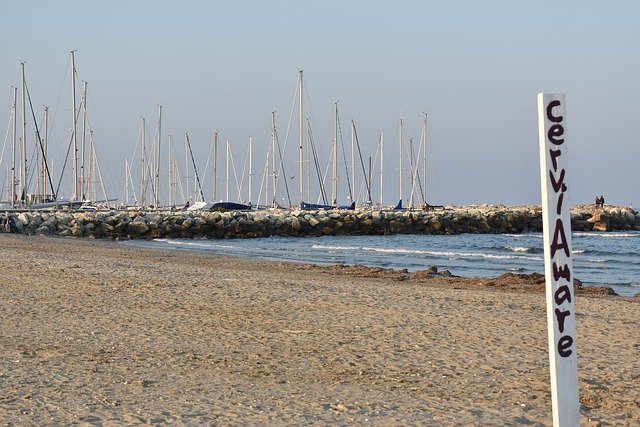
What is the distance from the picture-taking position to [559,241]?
398 cm

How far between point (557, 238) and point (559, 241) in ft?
0.07

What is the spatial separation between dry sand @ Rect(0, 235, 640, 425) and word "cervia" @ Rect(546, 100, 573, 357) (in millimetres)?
2437

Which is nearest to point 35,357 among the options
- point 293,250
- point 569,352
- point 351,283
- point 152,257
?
point 569,352

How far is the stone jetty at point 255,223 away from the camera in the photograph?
161 feet

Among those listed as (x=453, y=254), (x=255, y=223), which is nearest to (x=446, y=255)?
(x=453, y=254)

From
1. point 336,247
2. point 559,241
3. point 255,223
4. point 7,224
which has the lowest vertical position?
point 336,247

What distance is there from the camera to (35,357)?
328 inches

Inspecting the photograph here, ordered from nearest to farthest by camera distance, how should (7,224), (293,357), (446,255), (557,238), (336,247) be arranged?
1. (557,238)
2. (293,357)
3. (446,255)
4. (336,247)
5. (7,224)

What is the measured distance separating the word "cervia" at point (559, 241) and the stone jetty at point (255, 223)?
45.6m

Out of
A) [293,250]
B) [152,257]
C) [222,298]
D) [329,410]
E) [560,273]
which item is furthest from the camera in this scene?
[293,250]

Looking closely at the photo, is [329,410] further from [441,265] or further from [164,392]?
[441,265]

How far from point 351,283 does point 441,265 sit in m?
11.4

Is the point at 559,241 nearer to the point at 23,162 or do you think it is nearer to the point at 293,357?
the point at 293,357

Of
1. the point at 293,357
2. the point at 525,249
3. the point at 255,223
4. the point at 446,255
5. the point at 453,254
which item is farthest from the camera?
the point at 255,223
